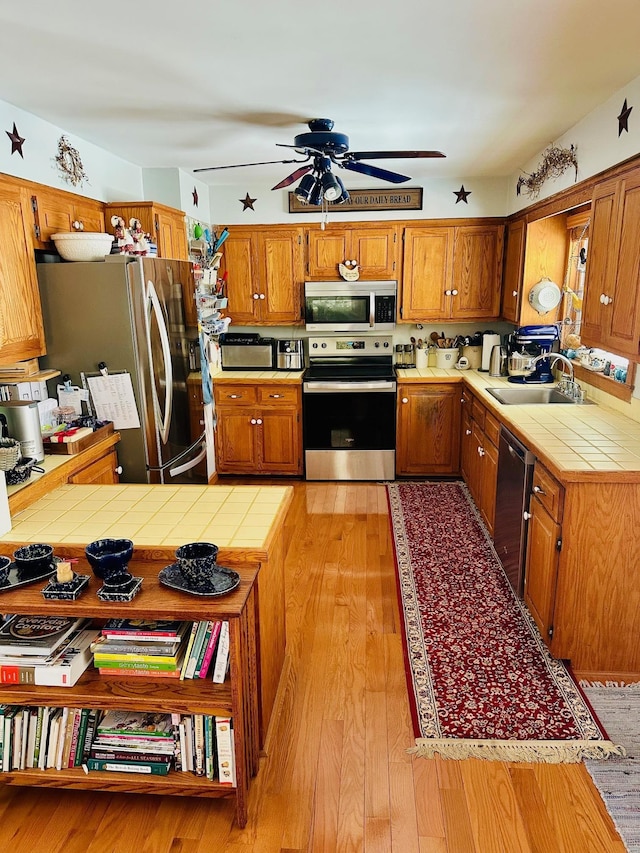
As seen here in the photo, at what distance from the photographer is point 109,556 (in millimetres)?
1774

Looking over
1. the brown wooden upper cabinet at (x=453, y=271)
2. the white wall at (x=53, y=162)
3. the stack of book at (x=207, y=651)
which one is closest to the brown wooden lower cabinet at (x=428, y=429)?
the brown wooden upper cabinet at (x=453, y=271)

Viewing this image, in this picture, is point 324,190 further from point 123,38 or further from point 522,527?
point 522,527

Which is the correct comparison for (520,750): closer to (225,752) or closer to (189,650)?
(225,752)

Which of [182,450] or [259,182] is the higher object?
[259,182]

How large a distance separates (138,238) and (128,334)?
0.74 meters

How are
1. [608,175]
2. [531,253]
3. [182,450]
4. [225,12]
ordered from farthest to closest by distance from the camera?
1. [531,253]
2. [182,450]
3. [608,175]
4. [225,12]

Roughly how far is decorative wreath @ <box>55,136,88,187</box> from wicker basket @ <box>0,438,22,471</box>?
5.36ft

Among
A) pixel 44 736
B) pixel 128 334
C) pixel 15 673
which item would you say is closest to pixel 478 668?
pixel 44 736

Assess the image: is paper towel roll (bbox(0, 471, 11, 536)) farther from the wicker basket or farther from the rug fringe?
the rug fringe

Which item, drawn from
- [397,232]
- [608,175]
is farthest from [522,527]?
[397,232]

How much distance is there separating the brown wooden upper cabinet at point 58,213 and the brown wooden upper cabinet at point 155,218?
0.14 metres

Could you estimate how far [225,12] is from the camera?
6.12 feet

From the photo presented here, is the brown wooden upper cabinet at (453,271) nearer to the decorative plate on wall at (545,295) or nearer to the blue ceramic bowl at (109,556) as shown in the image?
the decorative plate on wall at (545,295)

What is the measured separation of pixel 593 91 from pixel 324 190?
1.38m
